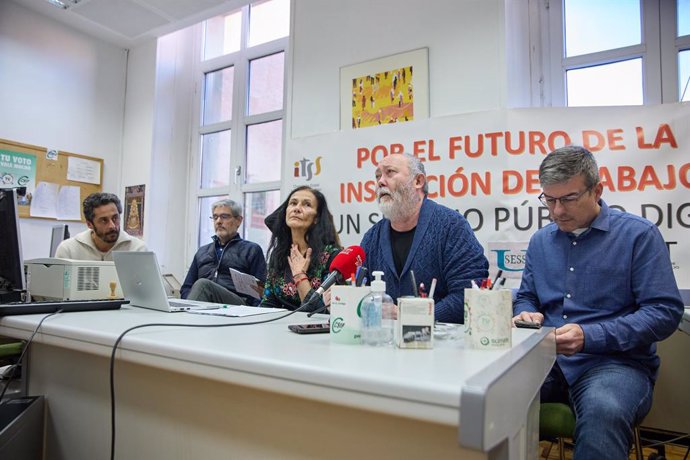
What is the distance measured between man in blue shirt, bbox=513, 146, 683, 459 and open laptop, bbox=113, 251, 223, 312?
1.11 m

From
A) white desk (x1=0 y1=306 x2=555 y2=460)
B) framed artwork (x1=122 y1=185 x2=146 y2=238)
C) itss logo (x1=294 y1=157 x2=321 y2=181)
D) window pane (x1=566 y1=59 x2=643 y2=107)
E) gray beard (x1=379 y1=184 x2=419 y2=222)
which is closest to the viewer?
white desk (x1=0 y1=306 x2=555 y2=460)

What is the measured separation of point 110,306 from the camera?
1499 millimetres

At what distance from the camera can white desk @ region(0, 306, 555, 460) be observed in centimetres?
58

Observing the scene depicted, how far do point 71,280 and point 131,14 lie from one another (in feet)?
8.28

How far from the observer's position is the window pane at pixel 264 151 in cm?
355

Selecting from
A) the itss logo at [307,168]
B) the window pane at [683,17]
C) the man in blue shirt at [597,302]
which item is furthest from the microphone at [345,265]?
the window pane at [683,17]

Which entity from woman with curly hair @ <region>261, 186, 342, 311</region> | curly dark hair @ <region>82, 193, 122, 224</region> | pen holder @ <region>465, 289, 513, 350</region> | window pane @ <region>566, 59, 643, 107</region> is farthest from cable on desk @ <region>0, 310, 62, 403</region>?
window pane @ <region>566, 59, 643, 107</region>

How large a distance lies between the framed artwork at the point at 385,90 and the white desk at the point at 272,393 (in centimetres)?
161

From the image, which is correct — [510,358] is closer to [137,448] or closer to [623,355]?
[623,355]

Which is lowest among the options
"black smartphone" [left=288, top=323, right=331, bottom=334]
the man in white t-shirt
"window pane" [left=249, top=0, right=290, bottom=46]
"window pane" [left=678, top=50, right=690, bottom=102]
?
"black smartphone" [left=288, top=323, right=331, bottom=334]

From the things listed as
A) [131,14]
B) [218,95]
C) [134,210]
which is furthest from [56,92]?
[218,95]

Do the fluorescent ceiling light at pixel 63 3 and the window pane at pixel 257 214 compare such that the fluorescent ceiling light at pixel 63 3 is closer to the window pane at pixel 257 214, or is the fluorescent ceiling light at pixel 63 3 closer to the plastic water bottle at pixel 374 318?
the window pane at pixel 257 214

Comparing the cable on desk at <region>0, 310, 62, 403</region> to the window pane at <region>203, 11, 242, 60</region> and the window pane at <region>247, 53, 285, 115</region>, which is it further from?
the window pane at <region>203, 11, 242, 60</region>

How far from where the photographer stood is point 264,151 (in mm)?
3641
